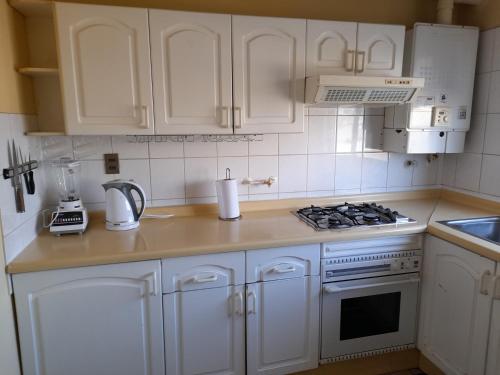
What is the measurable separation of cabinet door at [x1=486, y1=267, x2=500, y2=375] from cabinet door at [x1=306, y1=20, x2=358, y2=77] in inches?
47.9

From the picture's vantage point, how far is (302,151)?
222 cm

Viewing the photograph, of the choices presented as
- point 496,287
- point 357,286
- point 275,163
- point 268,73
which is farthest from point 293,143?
point 496,287

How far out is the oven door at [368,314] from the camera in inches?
71.7

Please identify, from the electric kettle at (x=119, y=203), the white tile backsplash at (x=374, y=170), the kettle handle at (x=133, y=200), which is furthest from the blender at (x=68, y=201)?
the white tile backsplash at (x=374, y=170)

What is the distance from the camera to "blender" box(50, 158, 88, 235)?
169cm

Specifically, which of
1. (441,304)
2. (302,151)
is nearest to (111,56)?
(302,151)

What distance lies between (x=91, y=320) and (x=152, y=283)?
11.8 inches

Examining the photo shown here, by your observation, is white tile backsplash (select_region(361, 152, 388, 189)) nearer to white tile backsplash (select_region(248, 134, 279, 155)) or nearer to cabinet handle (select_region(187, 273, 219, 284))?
white tile backsplash (select_region(248, 134, 279, 155))

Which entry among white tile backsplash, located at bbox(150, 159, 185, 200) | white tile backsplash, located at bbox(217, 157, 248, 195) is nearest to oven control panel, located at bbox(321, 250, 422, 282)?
white tile backsplash, located at bbox(217, 157, 248, 195)

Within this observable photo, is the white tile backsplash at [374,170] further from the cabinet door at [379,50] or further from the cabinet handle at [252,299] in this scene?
the cabinet handle at [252,299]

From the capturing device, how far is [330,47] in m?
1.86

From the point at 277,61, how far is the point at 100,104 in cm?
88

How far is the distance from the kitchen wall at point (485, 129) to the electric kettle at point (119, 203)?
6.67 ft

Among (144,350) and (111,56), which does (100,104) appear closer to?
(111,56)
